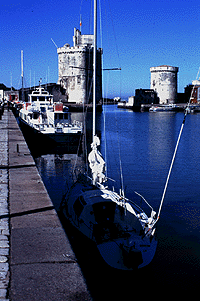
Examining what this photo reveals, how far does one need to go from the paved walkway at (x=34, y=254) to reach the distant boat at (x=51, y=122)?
18.0 meters

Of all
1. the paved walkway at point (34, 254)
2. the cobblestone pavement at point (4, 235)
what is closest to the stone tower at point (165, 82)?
the cobblestone pavement at point (4, 235)

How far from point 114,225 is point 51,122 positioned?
787 inches


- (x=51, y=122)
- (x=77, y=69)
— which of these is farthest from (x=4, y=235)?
(x=77, y=69)

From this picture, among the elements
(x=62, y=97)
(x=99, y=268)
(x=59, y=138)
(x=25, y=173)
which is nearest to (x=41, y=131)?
(x=59, y=138)

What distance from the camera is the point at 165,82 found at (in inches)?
3649

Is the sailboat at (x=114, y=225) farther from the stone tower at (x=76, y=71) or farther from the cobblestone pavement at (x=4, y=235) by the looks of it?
the stone tower at (x=76, y=71)

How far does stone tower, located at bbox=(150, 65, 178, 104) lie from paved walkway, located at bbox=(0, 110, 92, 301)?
89.5 metres

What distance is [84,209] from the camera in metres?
8.33

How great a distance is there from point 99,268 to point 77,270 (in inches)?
159

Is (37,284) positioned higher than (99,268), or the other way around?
(37,284)

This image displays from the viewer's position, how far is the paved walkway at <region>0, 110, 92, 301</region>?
11.8 feet

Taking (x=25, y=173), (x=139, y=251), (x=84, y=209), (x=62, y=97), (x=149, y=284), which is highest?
(x=62, y=97)

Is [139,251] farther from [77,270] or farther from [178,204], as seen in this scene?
[178,204]

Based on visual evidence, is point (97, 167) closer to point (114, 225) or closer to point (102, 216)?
point (102, 216)
